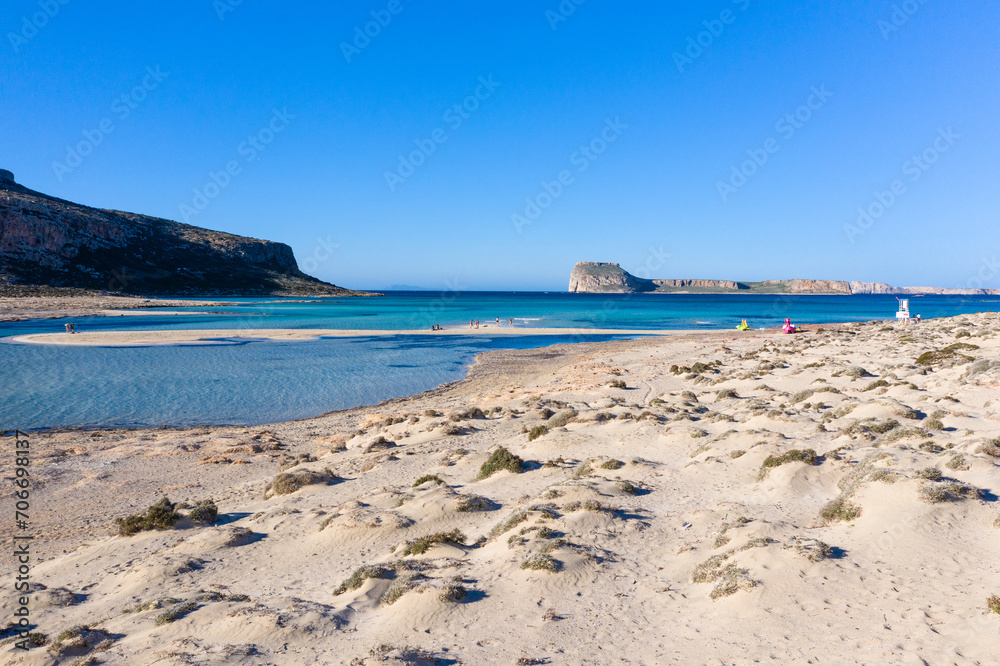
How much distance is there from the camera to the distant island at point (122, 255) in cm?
9762

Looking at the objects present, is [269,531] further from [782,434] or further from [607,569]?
[782,434]

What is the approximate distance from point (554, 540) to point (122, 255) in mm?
138177

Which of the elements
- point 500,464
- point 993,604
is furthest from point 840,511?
point 500,464

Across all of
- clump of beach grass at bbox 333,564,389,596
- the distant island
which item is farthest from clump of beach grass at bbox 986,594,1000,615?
the distant island

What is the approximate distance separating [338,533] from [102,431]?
11673 mm

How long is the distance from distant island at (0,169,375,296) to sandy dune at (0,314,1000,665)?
325 ft

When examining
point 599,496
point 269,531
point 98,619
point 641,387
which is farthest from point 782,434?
point 98,619

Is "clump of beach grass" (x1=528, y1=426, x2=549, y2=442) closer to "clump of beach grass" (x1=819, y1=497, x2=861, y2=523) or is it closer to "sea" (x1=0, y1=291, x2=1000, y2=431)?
"clump of beach grass" (x1=819, y1=497, x2=861, y2=523)

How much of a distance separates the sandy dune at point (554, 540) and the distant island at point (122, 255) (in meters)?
98.9

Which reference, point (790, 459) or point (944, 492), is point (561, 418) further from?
point (944, 492)

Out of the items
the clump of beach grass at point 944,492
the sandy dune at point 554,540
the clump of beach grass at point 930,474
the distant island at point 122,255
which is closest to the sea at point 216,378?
the sandy dune at point 554,540

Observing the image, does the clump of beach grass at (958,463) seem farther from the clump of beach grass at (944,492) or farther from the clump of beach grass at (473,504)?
the clump of beach grass at (473,504)

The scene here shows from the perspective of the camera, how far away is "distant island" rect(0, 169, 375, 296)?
97625 mm

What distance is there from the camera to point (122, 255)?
11875cm
